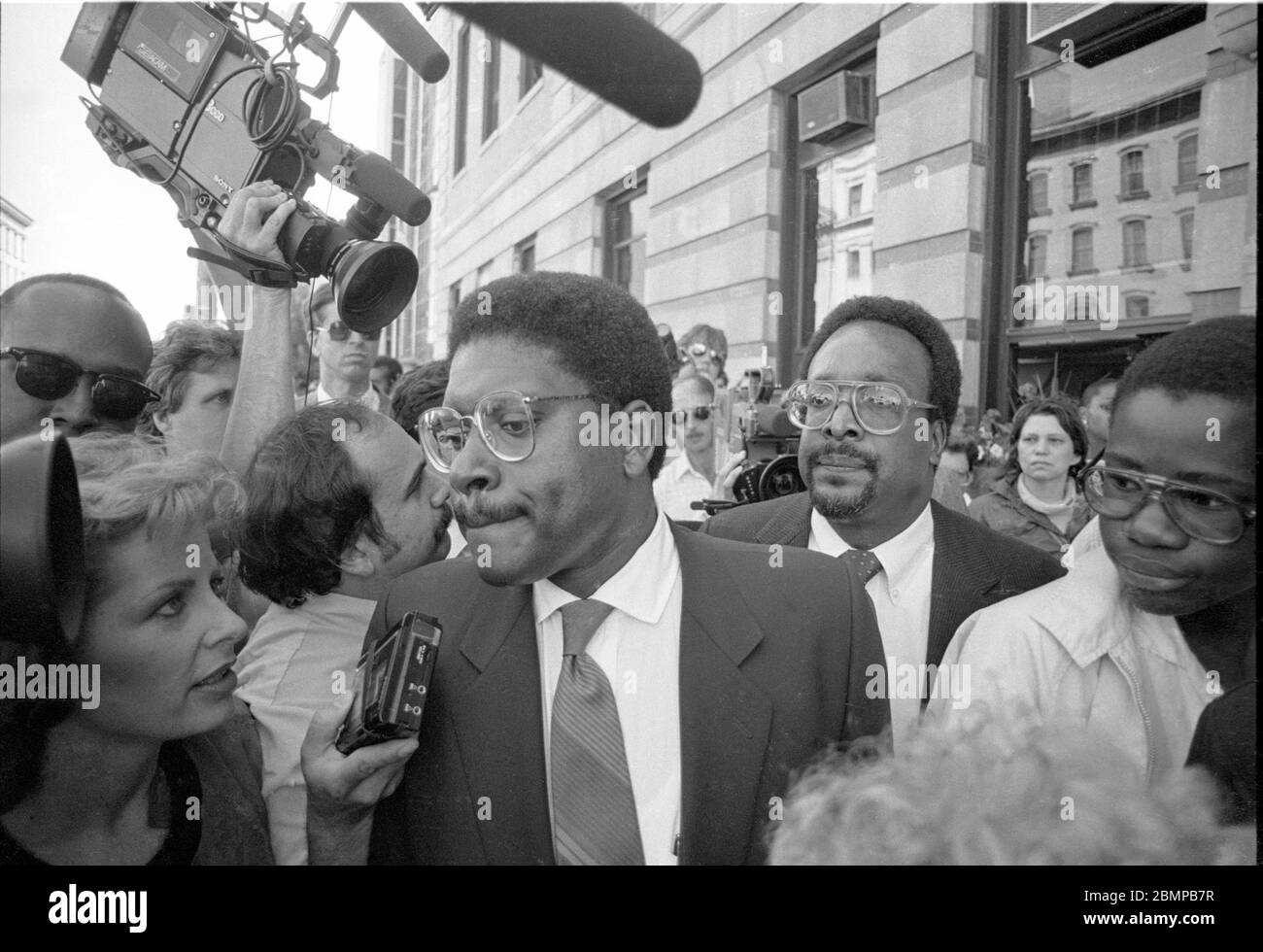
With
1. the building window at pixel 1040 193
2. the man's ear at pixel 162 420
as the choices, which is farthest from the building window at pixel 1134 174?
the man's ear at pixel 162 420

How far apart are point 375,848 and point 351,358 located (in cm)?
94

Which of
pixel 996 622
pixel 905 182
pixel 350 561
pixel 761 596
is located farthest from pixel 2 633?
pixel 905 182

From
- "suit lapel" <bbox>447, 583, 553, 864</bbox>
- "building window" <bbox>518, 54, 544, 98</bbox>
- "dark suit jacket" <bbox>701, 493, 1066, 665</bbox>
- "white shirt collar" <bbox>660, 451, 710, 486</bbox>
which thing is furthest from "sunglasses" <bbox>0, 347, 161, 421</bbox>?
"white shirt collar" <bbox>660, 451, 710, 486</bbox>

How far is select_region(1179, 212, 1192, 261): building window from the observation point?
1.26 meters

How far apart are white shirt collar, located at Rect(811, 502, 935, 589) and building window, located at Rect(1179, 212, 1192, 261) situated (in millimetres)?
605

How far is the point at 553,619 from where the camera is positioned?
52.1 inches

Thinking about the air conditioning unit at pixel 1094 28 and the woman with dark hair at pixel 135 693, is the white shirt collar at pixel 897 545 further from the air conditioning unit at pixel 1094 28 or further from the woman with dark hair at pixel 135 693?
the woman with dark hair at pixel 135 693

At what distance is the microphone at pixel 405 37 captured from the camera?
121 centimetres

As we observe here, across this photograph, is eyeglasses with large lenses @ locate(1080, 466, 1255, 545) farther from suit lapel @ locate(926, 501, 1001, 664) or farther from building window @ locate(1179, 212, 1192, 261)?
suit lapel @ locate(926, 501, 1001, 664)

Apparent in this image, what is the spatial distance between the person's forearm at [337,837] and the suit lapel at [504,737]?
0.15 metres

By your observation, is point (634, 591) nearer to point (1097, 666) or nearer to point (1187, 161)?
point (1097, 666)

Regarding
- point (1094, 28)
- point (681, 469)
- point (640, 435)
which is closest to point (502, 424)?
point (640, 435)

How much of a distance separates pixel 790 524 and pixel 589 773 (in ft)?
2.27

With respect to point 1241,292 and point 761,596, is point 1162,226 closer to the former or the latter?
point 1241,292
